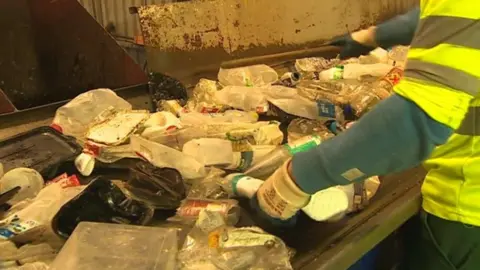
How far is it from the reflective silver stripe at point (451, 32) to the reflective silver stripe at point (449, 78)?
32 millimetres

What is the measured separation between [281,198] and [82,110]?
0.72 meters

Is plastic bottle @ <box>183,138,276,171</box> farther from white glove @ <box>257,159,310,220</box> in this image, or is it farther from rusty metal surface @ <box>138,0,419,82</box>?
rusty metal surface @ <box>138,0,419,82</box>

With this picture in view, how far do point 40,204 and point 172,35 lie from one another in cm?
93

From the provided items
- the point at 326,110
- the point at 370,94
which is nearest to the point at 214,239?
the point at 326,110

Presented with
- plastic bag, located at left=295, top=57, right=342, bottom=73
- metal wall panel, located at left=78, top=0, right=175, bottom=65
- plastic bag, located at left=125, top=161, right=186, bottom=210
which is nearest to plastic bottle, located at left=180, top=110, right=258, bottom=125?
plastic bag, located at left=125, top=161, right=186, bottom=210

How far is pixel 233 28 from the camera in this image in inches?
74.3

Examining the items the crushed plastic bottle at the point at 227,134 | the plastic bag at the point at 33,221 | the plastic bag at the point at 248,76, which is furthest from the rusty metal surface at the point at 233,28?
the plastic bag at the point at 33,221

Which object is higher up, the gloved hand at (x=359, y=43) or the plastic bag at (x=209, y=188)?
the gloved hand at (x=359, y=43)

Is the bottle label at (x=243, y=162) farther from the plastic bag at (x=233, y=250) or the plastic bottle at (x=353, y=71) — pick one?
the plastic bottle at (x=353, y=71)

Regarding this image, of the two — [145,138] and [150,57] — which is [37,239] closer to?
[145,138]

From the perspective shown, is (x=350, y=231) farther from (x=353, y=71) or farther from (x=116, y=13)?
(x=116, y=13)

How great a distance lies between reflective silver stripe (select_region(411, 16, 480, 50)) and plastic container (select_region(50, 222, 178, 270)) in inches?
18.0

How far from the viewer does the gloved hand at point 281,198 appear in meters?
0.82

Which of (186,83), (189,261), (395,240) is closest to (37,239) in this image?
(189,261)
